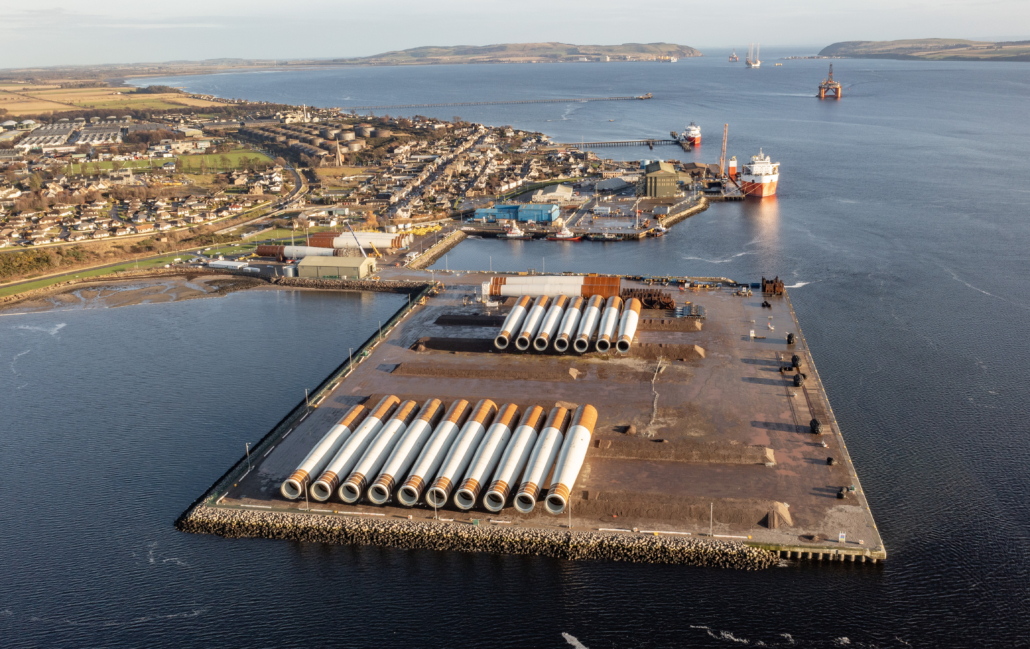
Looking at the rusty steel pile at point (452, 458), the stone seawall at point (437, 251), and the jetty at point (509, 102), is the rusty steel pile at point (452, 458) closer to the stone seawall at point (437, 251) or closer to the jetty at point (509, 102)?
the stone seawall at point (437, 251)

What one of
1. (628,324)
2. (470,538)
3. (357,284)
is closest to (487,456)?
(470,538)

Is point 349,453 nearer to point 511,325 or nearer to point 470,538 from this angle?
point 470,538

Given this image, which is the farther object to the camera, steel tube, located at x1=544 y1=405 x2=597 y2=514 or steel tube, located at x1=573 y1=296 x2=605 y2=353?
steel tube, located at x1=573 y1=296 x2=605 y2=353

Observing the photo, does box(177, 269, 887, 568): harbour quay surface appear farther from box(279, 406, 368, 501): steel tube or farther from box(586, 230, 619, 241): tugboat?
box(586, 230, 619, 241): tugboat

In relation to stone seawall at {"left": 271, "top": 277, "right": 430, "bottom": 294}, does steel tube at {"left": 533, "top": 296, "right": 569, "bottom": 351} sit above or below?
above

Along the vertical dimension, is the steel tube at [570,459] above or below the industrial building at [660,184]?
below

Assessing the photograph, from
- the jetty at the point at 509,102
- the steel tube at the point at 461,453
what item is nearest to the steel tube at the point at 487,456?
the steel tube at the point at 461,453

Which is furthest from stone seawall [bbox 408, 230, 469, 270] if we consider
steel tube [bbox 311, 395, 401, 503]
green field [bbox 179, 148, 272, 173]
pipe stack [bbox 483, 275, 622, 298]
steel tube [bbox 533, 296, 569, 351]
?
green field [bbox 179, 148, 272, 173]

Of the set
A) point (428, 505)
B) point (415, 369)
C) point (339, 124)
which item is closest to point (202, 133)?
point (339, 124)
